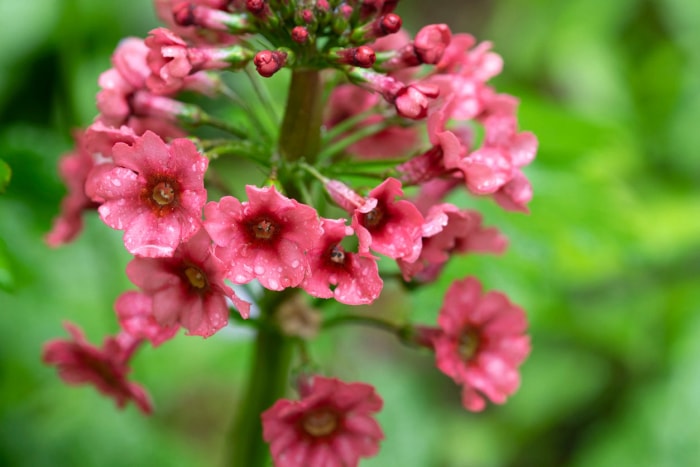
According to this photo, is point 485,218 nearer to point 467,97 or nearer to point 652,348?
point 467,97

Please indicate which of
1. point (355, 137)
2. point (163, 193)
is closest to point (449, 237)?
point (355, 137)

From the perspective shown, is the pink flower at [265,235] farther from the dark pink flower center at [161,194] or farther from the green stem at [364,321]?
the green stem at [364,321]

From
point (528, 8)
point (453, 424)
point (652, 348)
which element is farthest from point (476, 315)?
point (528, 8)

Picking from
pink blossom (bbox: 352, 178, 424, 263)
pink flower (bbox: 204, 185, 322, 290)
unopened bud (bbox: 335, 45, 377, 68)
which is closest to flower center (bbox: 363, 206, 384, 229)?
pink blossom (bbox: 352, 178, 424, 263)

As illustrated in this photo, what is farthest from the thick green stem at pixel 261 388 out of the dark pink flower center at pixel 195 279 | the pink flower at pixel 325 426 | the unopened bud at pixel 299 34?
the unopened bud at pixel 299 34

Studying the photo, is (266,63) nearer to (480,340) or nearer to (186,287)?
(186,287)
